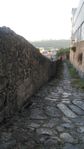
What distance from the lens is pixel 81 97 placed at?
8.00 metres

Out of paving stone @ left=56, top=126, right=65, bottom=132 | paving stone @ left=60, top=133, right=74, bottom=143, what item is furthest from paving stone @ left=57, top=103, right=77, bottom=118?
paving stone @ left=60, top=133, right=74, bottom=143

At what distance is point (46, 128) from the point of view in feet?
15.3

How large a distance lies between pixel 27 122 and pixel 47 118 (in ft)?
1.87

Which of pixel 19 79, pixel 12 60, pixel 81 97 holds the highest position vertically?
pixel 12 60

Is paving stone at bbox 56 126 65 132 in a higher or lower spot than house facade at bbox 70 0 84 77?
lower

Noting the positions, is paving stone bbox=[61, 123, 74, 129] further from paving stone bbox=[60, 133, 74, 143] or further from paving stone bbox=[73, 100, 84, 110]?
paving stone bbox=[73, 100, 84, 110]

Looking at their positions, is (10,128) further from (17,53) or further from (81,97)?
(81,97)

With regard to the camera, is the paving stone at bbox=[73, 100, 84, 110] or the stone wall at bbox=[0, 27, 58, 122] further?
the paving stone at bbox=[73, 100, 84, 110]

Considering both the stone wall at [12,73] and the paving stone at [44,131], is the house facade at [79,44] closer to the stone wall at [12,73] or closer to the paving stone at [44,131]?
the stone wall at [12,73]

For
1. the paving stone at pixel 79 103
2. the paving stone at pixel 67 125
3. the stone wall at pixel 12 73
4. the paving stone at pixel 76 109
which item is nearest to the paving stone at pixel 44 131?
the paving stone at pixel 67 125

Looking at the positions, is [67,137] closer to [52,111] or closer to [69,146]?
[69,146]

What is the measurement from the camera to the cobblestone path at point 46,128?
3.86m

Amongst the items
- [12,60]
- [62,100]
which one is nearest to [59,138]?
[12,60]

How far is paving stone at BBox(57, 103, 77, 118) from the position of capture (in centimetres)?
564
